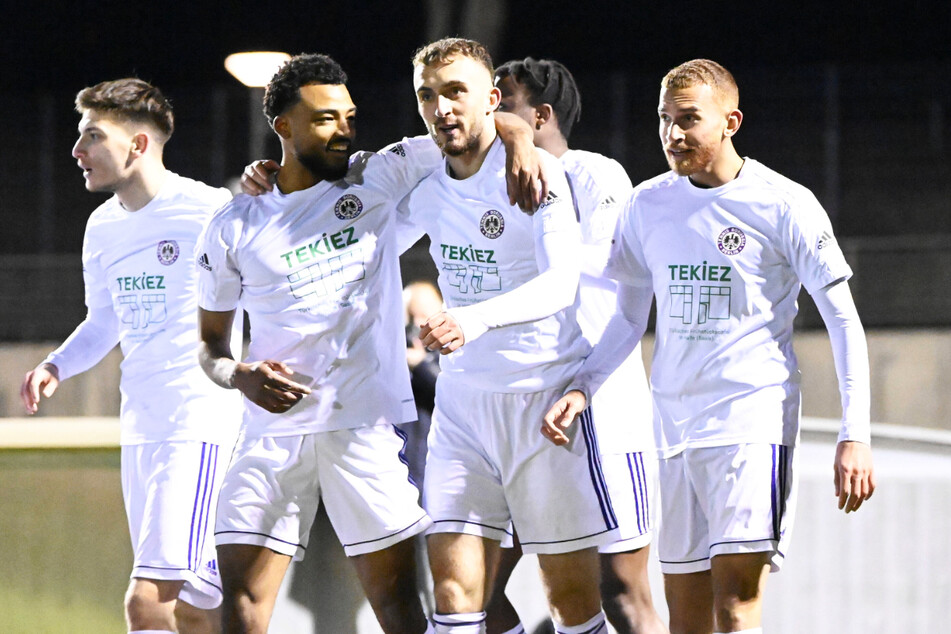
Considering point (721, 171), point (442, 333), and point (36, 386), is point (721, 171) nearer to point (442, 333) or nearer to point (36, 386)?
point (442, 333)

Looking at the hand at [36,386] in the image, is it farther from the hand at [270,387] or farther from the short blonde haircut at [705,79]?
the short blonde haircut at [705,79]

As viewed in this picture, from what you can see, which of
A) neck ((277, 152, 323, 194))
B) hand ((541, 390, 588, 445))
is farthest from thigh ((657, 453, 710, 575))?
neck ((277, 152, 323, 194))

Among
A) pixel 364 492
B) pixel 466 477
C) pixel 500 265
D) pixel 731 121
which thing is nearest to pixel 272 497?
pixel 364 492

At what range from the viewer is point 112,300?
393 centimetres

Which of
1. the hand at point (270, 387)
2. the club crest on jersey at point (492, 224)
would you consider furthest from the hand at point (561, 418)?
the hand at point (270, 387)

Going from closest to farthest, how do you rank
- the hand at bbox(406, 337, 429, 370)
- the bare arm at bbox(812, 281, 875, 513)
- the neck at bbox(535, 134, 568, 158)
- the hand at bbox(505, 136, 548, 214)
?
the bare arm at bbox(812, 281, 875, 513), the hand at bbox(505, 136, 548, 214), the neck at bbox(535, 134, 568, 158), the hand at bbox(406, 337, 429, 370)

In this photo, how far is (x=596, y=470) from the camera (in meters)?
3.10

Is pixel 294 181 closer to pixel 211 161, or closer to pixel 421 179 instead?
pixel 421 179

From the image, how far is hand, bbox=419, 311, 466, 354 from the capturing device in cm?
262

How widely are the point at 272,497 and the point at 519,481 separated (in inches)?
25.4

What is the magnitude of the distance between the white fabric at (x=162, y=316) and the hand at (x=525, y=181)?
4.02 feet

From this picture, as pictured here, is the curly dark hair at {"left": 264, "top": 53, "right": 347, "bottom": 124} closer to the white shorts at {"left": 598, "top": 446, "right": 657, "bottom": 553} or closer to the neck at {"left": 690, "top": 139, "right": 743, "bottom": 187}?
the neck at {"left": 690, "top": 139, "right": 743, "bottom": 187}

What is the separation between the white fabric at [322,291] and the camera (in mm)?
3057

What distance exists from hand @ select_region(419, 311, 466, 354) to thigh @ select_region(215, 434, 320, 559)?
0.59 m
